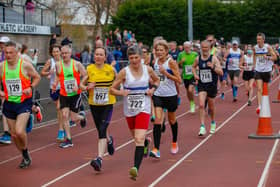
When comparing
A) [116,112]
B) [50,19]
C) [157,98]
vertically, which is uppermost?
[50,19]

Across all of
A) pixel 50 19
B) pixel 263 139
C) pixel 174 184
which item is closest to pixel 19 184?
pixel 174 184

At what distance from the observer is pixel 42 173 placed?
30.3 ft

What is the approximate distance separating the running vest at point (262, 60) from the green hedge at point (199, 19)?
40472mm

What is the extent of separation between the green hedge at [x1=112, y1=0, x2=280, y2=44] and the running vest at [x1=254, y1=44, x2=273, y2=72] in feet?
133

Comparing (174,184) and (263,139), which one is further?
(263,139)

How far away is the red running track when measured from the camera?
8.55m

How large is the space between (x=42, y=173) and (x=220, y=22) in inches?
1969

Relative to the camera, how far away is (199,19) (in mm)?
57375

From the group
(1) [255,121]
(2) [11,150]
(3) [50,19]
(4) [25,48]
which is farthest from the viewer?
(3) [50,19]

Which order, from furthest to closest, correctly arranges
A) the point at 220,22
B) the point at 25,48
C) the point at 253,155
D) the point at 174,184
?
1. the point at 220,22
2. the point at 25,48
3. the point at 253,155
4. the point at 174,184

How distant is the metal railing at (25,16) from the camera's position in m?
29.5

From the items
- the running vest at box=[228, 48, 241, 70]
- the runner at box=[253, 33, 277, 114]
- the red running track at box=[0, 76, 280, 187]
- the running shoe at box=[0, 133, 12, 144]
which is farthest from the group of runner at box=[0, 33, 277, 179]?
the running vest at box=[228, 48, 241, 70]

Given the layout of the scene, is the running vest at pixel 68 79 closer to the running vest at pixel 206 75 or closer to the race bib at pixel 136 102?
the running vest at pixel 206 75

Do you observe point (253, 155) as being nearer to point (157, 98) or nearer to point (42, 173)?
point (157, 98)
